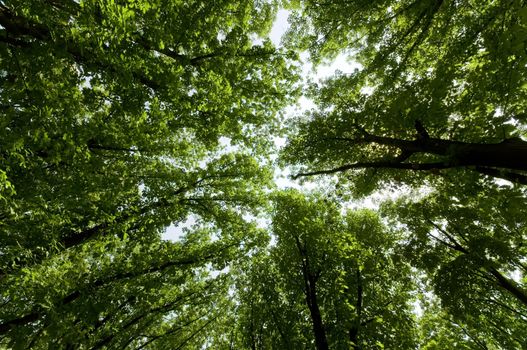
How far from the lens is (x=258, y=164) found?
10383 mm

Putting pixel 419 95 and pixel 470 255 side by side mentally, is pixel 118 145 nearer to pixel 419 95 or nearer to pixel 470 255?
pixel 419 95

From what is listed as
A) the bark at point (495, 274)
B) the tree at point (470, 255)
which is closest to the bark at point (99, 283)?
the tree at point (470, 255)

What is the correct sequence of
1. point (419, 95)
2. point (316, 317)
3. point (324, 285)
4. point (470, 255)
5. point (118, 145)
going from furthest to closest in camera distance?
point (324, 285), point (316, 317), point (470, 255), point (118, 145), point (419, 95)

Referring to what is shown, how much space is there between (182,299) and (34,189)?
691 cm

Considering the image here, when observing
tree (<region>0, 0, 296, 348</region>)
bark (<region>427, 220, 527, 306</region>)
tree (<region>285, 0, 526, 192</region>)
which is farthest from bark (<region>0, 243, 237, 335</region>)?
bark (<region>427, 220, 527, 306</region>)

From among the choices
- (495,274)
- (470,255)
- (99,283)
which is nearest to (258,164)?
(99,283)

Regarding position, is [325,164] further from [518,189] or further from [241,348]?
[241,348]

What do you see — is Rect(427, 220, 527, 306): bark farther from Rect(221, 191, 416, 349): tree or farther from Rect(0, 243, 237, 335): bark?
Rect(0, 243, 237, 335): bark

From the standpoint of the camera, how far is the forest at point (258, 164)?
479cm

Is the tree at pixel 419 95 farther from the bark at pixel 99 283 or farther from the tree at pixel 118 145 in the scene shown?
the bark at pixel 99 283

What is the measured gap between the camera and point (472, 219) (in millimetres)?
9609

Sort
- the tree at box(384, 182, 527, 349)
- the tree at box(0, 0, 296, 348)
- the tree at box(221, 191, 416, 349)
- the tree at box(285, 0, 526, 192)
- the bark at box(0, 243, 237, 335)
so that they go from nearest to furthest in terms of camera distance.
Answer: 1. the tree at box(285, 0, 526, 192)
2. the tree at box(0, 0, 296, 348)
3. the bark at box(0, 243, 237, 335)
4. the tree at box(384, 182, 527, 349)
5. the tree at box(221, 191, 416, 349)

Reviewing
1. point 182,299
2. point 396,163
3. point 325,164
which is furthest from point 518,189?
point 182,299

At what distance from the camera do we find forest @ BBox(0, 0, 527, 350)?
4.79 meters
